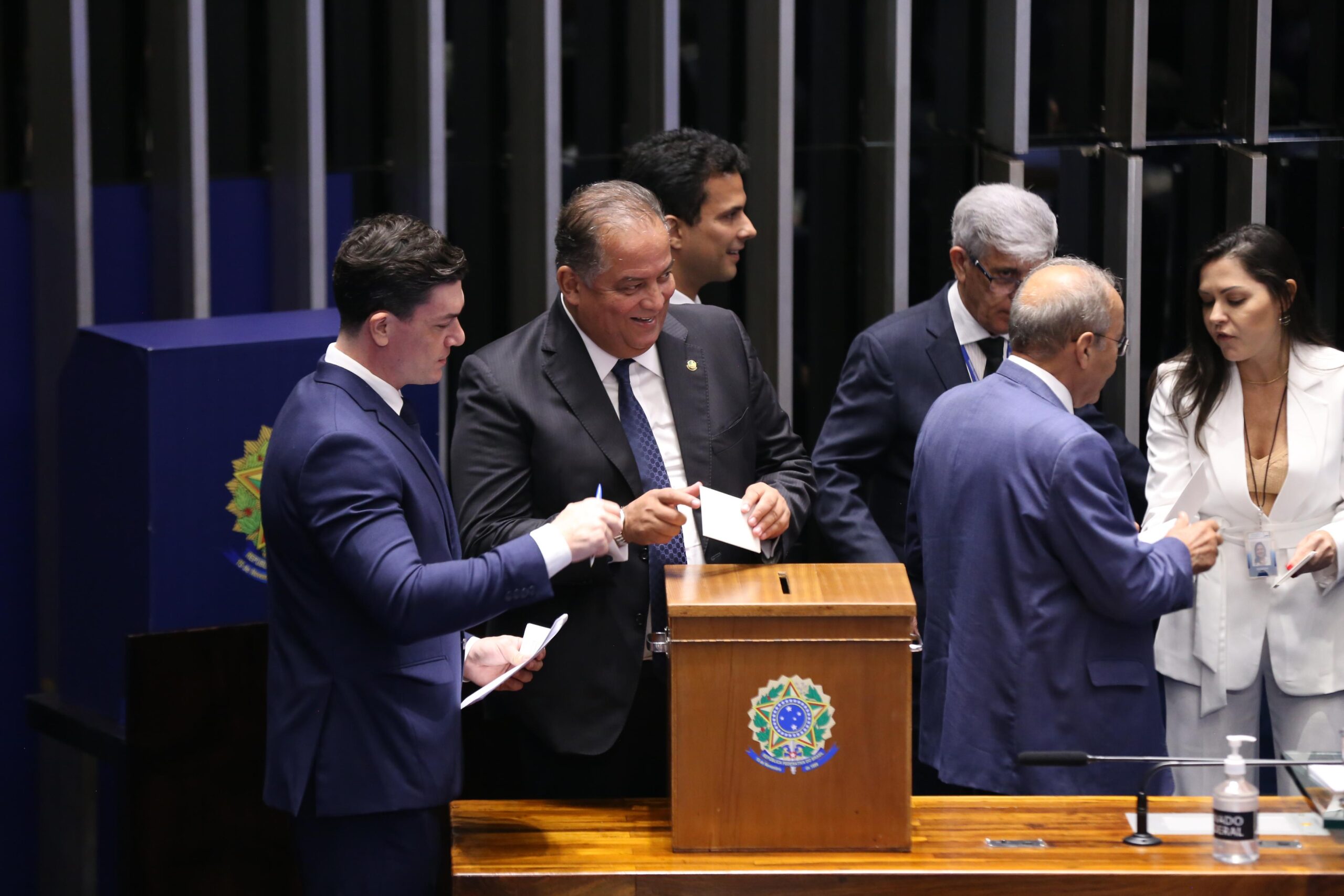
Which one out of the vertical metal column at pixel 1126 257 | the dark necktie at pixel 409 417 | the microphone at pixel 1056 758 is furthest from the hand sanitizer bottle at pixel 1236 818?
the vertical metal column at pixel 1126 257

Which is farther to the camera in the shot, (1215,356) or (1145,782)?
(1215,356)

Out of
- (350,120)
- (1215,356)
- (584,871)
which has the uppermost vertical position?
(350,120)

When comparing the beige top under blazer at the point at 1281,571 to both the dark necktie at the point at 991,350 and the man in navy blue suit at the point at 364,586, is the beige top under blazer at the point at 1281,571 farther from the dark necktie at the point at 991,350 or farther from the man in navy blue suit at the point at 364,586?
the man in navy blue suit at the point at 364,586

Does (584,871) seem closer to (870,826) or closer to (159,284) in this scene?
(870,826)

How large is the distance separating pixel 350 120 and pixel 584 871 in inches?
102

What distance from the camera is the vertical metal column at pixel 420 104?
4.35 metres

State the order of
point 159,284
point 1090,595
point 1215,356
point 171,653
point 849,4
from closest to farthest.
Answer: point 1090,595 → point 171,653 → point 1215,356 → point 159,284 → point 849,4

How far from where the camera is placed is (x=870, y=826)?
2566 mm

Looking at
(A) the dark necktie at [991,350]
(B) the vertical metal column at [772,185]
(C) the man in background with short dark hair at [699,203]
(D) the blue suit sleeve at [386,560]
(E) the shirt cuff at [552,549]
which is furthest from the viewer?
(B) the vertical metal column at [772,185]

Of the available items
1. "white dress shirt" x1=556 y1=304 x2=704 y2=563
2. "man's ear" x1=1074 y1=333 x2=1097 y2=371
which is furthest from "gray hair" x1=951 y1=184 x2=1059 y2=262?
"white dress shirt" x1=556 y1=304 x2=704 y2=563

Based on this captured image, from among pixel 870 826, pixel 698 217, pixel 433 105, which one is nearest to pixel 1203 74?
pixel 698 217

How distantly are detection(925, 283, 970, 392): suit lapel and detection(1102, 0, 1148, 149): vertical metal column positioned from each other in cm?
112

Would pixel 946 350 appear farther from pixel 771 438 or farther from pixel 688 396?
Result: pixel 688 396

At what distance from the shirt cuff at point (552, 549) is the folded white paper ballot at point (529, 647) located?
0.26 feet
